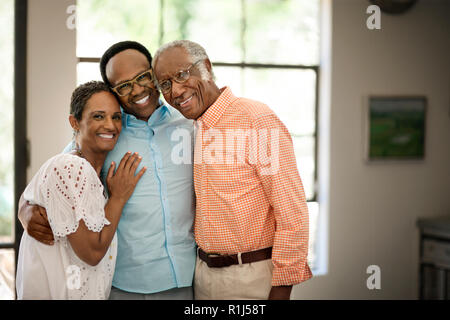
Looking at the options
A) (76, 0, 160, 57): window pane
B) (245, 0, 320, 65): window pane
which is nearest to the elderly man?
(76, 0, 160, 57): window pane

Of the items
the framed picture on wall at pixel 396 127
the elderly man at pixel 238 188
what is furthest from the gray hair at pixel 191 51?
the framed picture on wall at pixel 396 127

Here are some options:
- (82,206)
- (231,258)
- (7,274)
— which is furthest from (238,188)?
(7,274)

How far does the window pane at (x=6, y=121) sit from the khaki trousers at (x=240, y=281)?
62.0 inches

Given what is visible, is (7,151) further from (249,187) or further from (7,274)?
(249,187)

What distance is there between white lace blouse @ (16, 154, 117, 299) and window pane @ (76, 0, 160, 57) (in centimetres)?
155

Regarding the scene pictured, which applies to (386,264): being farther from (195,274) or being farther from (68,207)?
(68,207)

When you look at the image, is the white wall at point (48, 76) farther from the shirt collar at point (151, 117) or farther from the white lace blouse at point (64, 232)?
the white lace blouse at point (64, 232)

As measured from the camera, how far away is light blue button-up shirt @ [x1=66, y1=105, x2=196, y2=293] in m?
1.57

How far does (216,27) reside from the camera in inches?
116

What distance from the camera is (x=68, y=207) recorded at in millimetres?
1341

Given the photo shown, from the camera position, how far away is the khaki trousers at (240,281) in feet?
5.06

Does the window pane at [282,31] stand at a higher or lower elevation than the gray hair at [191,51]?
higher
